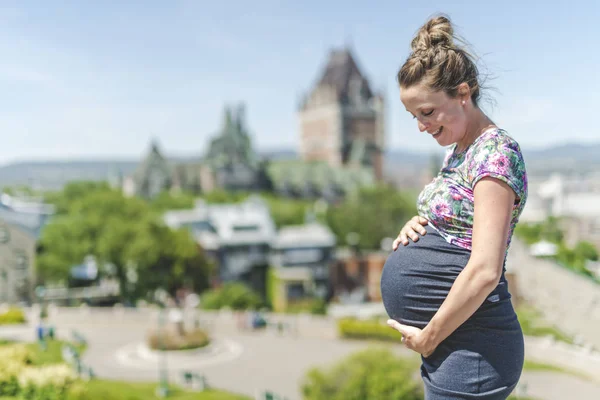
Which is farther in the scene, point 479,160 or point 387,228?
point 387,228

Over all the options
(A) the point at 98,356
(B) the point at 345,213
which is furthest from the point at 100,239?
(B) the point at 345,213

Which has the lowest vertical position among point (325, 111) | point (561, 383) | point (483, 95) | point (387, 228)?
point (561, 383)

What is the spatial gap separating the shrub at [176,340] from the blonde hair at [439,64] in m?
22.4

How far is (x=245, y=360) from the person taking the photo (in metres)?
24.0

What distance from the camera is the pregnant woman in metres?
2.52

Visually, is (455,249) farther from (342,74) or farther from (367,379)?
(342,74)

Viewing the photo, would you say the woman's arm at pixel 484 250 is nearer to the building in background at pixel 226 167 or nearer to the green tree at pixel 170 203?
the green tree at pixel 170 203

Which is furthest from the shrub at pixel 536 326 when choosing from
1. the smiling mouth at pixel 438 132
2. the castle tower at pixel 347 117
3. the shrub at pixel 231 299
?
the castle tower at pixel 347 117

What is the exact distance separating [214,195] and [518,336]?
6501 centimetres

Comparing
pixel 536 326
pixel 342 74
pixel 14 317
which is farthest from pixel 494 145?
pixel 342 74

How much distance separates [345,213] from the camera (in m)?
56.2

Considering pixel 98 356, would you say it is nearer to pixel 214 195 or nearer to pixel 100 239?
pixel 100 239

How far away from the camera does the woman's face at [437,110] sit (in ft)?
8.92

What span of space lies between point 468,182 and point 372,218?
5215 cm
